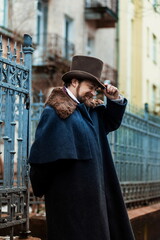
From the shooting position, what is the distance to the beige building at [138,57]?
1163 inches

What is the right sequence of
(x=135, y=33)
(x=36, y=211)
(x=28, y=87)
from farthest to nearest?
(x=135, y=33) < (x=36, y=211) < (x=28, y=87)

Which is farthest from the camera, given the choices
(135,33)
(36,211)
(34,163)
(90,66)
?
(135,33)

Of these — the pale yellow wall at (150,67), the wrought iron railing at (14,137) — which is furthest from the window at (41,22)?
the wrought iron railing at (14,137)

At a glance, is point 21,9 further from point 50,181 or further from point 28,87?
point 50,181

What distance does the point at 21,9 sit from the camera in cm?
1744

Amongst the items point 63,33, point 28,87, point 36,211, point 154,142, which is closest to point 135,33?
point 63,33

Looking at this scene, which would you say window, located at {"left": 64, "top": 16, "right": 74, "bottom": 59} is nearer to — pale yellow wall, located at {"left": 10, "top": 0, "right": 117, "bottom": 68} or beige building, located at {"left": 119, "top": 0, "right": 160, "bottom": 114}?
pale yellow wall, located at {"left": 10, "top": 0, "right": 117, "bottom": 68}

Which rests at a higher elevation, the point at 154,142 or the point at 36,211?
the point at 154,142

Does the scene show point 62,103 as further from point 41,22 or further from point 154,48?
point 154,48

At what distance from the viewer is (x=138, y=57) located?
3123 cm

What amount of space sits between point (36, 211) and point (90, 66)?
4.74 metres

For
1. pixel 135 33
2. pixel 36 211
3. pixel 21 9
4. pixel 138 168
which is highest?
pixel 135 33

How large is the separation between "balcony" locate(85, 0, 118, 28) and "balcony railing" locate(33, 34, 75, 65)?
3261 mm

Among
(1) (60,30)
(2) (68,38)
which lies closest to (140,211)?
(1) (60,30)
